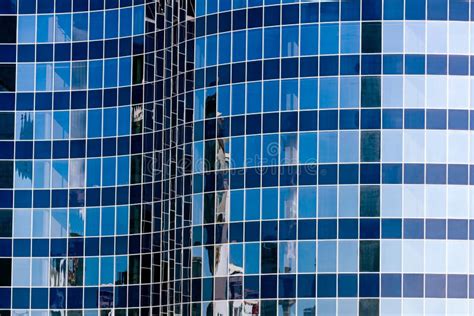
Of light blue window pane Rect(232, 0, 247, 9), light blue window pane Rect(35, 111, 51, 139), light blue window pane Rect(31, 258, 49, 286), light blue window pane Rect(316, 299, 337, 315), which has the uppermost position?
light blue window pane Rect(232, 0, 247, 9)

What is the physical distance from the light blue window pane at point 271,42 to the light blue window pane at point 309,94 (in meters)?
2.19

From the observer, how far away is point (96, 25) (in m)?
78.5

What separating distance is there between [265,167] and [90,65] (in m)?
13.9

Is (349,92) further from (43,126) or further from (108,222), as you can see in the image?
(43,126)

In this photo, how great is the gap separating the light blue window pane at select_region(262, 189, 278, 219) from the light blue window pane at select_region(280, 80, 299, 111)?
4.32m

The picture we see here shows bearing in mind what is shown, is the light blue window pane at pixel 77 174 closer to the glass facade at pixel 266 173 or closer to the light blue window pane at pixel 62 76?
the glass facade at pixel 266 173

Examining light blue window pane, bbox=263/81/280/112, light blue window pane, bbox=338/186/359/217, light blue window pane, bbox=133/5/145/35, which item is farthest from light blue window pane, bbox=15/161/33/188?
light blue window pane, bbox=338/186/359/217

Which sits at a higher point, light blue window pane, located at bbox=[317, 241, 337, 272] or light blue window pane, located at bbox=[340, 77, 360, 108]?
light blue window pane, located at bbox=[340, 77, 360, 108]

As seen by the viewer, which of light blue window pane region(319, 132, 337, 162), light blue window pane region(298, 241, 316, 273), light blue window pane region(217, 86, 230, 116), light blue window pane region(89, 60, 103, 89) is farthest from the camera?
light blue window pane region(89, 60, 103, 89)

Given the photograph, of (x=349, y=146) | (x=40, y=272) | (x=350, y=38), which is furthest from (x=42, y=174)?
(x=350, y=38)

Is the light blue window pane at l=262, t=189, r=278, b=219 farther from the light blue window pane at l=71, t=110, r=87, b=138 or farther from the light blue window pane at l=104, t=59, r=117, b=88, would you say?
the light blue window pane at l=71, t=110, r=87, b=138

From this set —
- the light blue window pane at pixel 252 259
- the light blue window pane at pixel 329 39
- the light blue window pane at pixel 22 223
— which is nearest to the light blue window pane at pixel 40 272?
the light blue window pane at pixel 22 223

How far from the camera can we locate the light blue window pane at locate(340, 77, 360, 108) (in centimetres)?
6944

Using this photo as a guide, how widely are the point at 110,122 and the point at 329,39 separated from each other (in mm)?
14597
